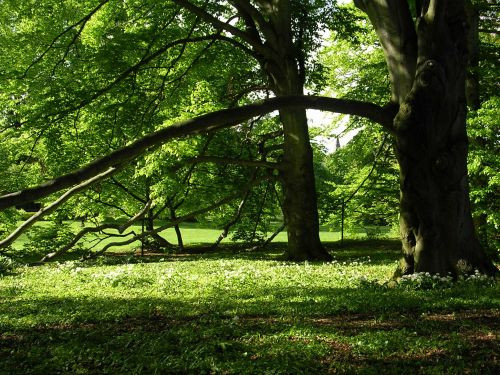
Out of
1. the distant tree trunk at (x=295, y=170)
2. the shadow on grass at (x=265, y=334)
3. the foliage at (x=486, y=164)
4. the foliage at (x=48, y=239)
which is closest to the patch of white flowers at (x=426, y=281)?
the shadow on grass at (x=265, y=334)

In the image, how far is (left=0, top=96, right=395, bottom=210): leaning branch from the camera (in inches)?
170

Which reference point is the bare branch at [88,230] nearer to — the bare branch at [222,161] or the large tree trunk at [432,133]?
the bare branch at [222,161]

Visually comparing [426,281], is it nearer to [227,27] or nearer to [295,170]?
[295,170]

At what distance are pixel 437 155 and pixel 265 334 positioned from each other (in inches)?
170

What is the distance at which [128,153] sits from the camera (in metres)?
5.13

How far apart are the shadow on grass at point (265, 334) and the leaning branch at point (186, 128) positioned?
1572 millimetres

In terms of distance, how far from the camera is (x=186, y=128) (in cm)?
573

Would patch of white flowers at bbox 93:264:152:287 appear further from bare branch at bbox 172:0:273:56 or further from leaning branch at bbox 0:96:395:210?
bare branch at bbox 172:0:273:56

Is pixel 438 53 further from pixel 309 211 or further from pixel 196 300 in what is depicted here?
pixel 309 211

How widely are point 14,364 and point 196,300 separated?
3149mm

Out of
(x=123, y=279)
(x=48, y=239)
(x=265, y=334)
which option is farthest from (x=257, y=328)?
(x=48, y=239)

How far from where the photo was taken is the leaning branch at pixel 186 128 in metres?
4.32

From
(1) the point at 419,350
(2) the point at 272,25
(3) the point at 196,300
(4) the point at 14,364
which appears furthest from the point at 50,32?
(1) the point at 419,350

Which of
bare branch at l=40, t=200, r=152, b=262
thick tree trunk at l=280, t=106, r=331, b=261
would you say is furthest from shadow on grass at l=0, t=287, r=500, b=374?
thick tree trunk at l=280, t=106, r=331, b=261
